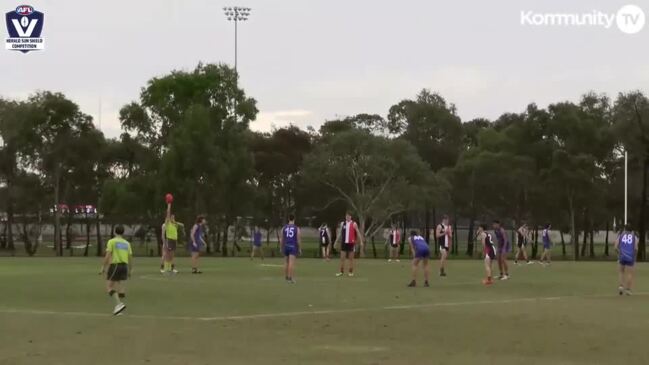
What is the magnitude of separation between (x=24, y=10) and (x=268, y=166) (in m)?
40.0

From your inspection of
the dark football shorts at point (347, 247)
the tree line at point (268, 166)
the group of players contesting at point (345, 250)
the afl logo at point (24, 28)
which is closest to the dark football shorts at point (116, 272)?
the group of players contesting at point (345, 250)

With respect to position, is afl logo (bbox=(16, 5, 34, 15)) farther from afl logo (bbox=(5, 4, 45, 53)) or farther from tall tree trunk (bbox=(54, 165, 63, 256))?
tall tree trunk (bbox=(54, 165, 63, 256))

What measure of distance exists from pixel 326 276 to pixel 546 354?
18541 mm

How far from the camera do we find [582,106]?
255ft

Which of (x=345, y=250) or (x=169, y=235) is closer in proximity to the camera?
(x=169, y=235)

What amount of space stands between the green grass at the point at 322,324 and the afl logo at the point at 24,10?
72.0 ft

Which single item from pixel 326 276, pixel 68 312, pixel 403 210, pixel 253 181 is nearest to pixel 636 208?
pixel 403 210

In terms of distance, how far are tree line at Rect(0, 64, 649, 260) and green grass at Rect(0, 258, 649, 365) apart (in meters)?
45.6

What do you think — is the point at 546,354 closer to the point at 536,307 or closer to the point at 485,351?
the point at 485,351

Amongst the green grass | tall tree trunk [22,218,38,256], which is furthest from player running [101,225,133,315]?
tall tree trunk [22,218,38,256]

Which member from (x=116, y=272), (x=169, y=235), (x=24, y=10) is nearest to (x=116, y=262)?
(x=116, y=272)

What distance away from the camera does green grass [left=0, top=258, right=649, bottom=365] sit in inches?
457

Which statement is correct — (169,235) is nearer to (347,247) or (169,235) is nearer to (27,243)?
(347,247)

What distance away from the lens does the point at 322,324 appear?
49.7ft
